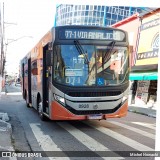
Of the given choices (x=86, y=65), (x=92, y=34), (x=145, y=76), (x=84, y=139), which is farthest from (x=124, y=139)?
(x=145, y=76)

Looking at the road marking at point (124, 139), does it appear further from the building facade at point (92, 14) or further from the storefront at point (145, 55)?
the building facade at point (92, 14)

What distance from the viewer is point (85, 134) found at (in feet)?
30.6

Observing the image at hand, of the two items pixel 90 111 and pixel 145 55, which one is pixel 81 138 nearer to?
pixel 90 111

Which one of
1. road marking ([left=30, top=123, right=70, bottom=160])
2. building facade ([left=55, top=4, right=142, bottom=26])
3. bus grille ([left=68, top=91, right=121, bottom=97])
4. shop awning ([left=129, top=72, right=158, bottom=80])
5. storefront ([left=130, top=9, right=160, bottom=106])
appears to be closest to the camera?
road marking ([left=30, top=123, right=70, bottom=160])

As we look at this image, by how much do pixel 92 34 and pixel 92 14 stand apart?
48.4m

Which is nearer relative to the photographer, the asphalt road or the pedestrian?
the asphalt road

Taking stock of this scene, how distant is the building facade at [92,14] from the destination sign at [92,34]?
44.2 meters

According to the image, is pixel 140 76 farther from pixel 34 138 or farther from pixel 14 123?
pixel 34 138

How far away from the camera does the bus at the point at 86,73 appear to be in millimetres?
9234

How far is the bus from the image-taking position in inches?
364

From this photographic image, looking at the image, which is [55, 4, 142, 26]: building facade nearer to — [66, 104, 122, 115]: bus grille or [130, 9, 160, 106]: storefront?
[130, 9, 160, 106]: storefront

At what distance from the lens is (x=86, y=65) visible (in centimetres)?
934

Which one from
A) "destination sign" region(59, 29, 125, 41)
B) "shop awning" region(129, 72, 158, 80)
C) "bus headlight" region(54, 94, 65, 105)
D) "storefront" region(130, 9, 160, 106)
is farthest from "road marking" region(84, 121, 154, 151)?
"storefront" region(130, 9, 160, 106)

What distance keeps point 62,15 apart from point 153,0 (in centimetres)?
5570
